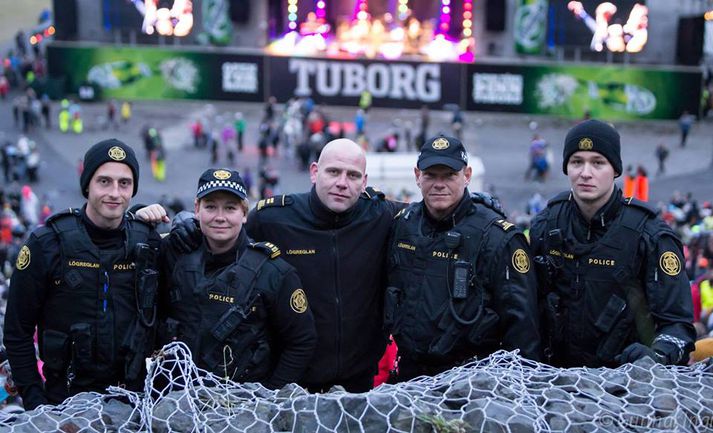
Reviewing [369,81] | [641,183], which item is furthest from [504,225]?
[369,81]

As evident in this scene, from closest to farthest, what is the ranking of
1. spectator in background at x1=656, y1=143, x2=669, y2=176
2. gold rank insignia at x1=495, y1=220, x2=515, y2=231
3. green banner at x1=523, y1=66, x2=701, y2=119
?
gold rank insignia at x1=495, y1=220, x2=515, y2=231 → spectator in background at x1=656, y1=143, x2=669, y2=176 → green banner at x1=523, y1=66, x2=701, y2=119

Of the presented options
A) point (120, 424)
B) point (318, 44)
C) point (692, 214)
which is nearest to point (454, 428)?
point (120, 424)

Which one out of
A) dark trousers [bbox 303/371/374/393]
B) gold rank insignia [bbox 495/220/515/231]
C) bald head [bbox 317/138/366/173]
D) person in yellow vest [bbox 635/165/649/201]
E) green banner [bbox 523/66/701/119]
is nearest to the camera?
gold rank insignia [bbox 495/220/515/231]

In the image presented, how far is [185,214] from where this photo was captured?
6578mm

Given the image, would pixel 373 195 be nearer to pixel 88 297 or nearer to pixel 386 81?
pixel 88 297

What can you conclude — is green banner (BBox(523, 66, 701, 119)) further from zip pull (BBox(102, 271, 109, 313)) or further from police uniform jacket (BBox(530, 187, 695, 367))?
zip pull (BBox(102, 271, 109, 313))

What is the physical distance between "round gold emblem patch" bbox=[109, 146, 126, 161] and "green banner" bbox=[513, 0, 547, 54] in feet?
113

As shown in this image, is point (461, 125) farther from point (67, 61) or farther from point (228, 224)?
point (228, 224)

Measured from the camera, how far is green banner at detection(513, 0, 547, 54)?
39.2m

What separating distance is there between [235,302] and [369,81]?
1331 inches

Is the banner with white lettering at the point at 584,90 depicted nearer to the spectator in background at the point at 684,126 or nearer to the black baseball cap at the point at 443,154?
the spectator in background at the point at 684,126

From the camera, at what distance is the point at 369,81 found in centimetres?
3928

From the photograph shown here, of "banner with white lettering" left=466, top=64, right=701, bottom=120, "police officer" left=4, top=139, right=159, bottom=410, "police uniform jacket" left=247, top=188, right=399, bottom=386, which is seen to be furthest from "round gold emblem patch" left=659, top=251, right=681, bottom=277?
"banner with white lettering" left=466, top=64, right=701, bottom=120

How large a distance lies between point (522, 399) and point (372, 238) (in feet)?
7.61
